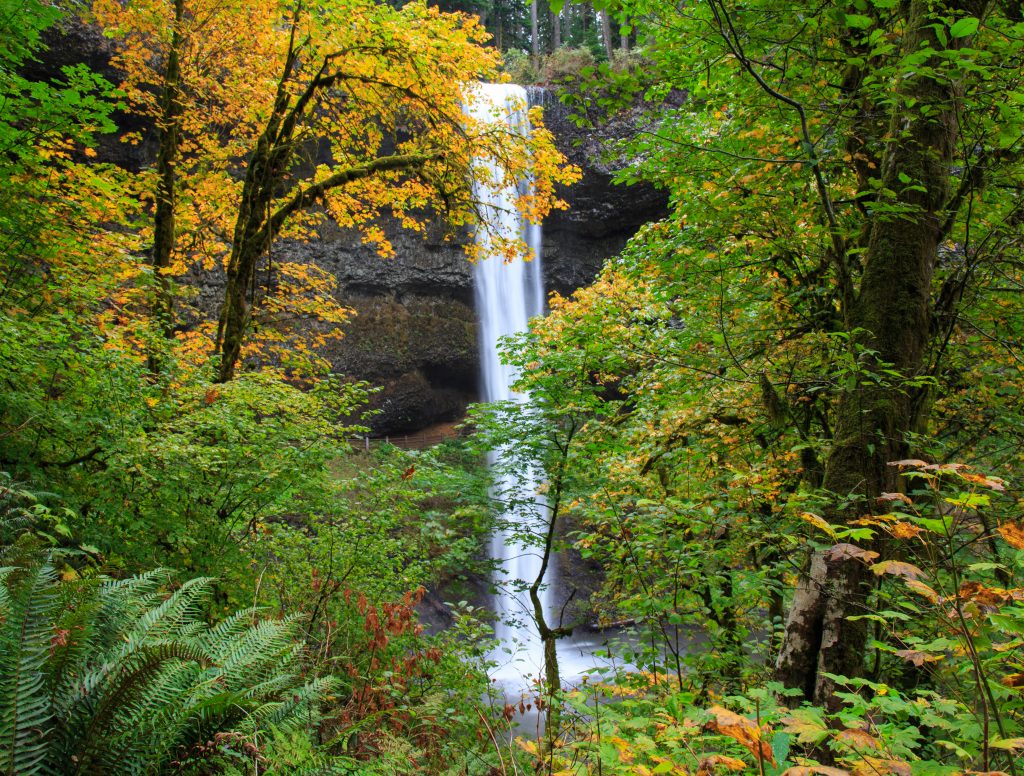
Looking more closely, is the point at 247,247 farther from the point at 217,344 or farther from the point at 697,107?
the point at 697,107

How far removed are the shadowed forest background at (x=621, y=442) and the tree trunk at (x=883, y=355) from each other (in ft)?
0.05

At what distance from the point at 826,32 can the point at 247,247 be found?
6503 mm

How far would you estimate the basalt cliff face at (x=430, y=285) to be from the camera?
71.1ft

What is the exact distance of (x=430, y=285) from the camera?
2298 centimetres

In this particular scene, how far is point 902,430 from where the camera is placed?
102 inches

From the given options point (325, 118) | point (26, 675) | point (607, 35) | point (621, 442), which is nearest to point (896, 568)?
point (26, 675)

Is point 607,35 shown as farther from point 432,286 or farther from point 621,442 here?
point 621,442

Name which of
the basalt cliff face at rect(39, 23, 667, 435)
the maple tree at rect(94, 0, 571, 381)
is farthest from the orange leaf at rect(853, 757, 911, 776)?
the basalt cliff face at rect(39, 23, 667, 435)

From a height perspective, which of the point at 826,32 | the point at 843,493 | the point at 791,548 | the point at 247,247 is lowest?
the point at 791,548

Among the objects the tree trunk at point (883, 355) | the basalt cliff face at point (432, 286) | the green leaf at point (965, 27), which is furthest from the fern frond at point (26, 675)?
the basalt cliff face at point (432, 286)

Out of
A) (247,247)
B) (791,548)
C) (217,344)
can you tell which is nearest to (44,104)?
(247,247)

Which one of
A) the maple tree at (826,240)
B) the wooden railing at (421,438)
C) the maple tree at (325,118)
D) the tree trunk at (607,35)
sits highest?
the tree trunk at (607,35)

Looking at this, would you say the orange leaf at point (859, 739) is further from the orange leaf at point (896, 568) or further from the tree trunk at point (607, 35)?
the tree trunk at point (607, 35)

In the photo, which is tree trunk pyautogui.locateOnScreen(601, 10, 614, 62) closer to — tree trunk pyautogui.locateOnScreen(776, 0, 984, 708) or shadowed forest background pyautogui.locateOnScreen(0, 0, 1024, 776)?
shadowed forest background pyautogui.locateOnScreen(0, 0, 1024, 776)
